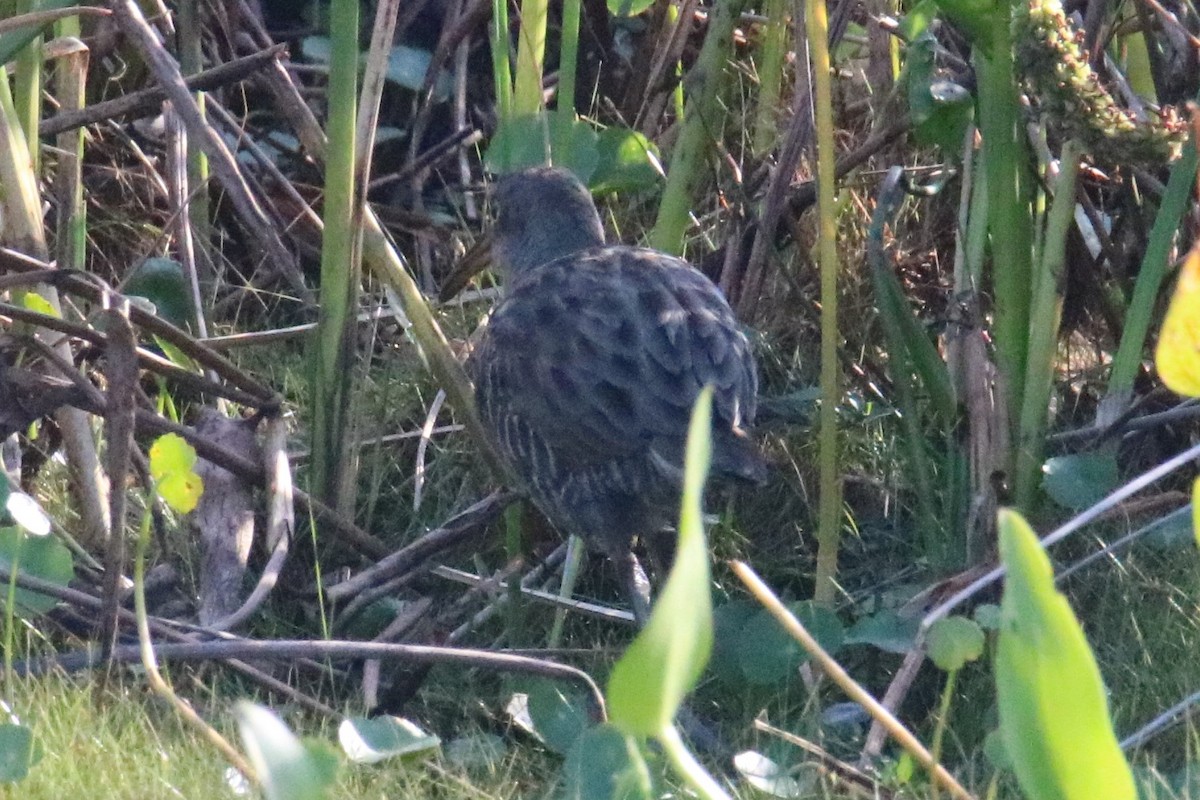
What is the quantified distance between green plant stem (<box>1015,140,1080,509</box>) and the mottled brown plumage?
43 centimetres

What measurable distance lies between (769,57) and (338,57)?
2.94 feet

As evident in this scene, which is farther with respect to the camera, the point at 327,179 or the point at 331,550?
the point at 331,550

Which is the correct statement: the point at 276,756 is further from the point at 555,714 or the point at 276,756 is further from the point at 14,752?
the point at 555,714

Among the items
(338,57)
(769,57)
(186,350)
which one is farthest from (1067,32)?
(186,350)

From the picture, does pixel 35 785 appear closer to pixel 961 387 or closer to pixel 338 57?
pixel 338 57

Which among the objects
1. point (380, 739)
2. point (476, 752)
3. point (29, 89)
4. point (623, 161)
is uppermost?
point (29, 89)

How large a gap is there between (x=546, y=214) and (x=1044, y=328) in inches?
47.0

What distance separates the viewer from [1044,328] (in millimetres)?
2541

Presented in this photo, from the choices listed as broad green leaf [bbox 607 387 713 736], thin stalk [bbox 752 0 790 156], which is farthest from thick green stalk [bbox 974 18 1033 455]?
broad green leaf [bbox 607 387 713 736]

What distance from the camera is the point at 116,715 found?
2.33 meters

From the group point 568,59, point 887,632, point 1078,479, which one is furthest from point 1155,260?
point 568,59

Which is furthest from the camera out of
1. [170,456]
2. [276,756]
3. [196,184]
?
[196,184]

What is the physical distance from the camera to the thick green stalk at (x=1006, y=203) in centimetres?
245

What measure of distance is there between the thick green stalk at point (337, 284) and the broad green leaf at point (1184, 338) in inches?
70.3
